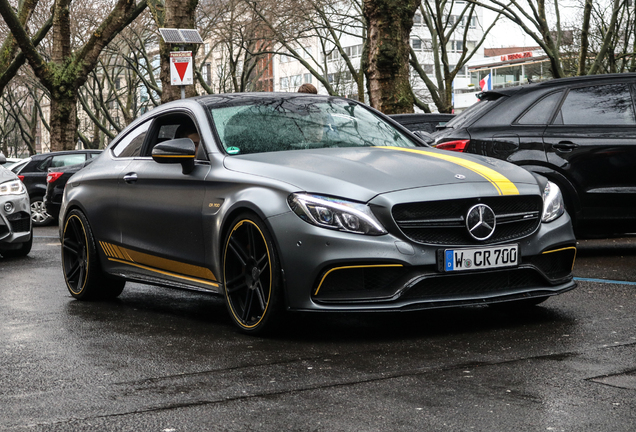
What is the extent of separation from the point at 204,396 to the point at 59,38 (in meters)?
25.5

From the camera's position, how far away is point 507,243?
5473 millimetres

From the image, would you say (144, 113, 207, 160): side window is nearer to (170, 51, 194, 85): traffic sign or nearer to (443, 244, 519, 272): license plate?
(443, 244, 519, 272): license plate

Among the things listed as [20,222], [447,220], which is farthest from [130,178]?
[20,222]

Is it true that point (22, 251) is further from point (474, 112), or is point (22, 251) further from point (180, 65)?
point (474, 112)

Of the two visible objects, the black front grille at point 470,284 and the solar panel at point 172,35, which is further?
the solar panel at point 172,35

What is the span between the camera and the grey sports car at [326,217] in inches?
205

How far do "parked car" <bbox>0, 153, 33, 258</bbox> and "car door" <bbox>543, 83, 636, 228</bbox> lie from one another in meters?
6.53

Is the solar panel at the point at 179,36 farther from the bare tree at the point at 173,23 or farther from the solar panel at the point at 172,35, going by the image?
the bare tree at the point at 173,23

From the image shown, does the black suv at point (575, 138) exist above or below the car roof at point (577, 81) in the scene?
below

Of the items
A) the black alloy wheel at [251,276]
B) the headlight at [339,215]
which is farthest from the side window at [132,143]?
the headlight at [339,215]

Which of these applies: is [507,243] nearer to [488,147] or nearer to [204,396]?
[204,396]

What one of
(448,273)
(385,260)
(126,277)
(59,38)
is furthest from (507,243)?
(59,38)

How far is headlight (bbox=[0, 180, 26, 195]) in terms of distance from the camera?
12.1 metres

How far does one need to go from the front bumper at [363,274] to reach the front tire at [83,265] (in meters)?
2.67
